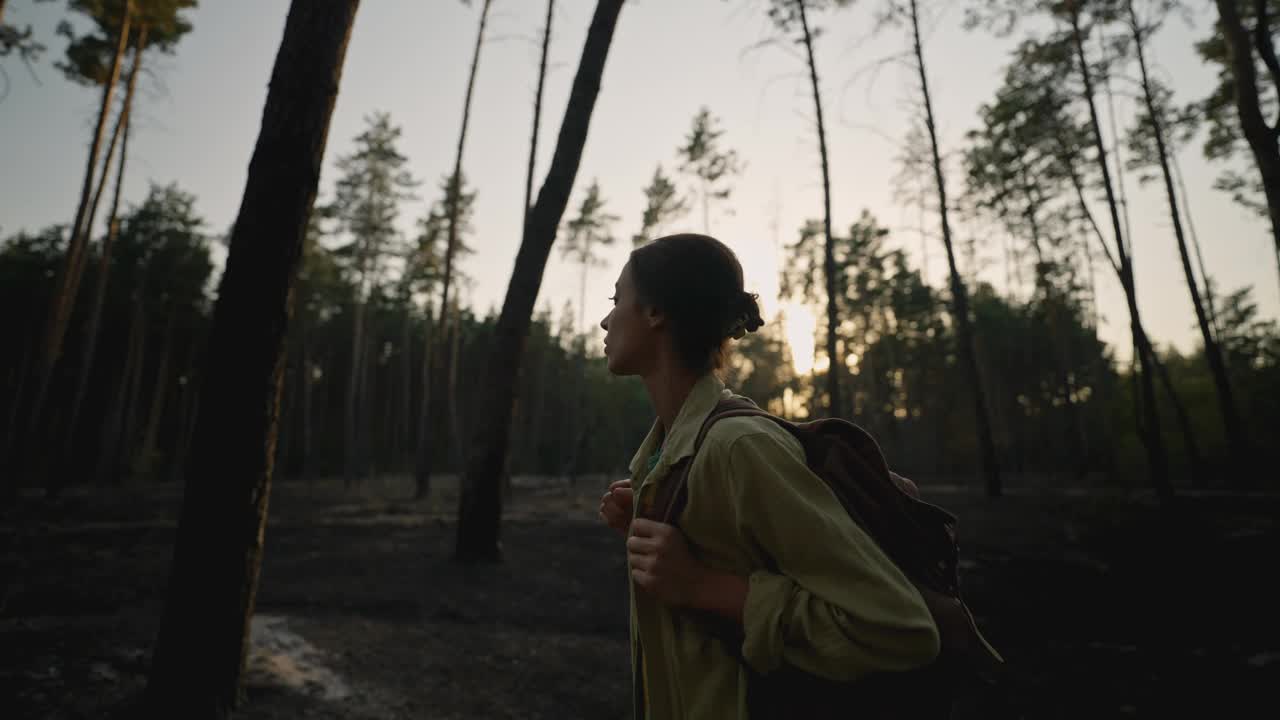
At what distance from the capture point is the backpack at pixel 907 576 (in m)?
1.14

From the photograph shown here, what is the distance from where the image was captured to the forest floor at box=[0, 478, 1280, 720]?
4.81 meters

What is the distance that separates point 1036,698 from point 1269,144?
630cm

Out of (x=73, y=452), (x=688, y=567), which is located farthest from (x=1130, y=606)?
(x=73, y=452)

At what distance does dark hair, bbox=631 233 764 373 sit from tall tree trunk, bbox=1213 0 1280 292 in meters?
7.90

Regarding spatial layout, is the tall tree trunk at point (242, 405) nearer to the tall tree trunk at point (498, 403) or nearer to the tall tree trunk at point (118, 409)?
the tall tree trunk at point (498, 403)

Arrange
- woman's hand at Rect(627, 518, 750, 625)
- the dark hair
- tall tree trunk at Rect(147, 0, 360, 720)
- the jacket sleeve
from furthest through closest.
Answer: tall tree trunk at Rect(147, 0, 360, 720) < the dark hair < woman's hand at Rect(627, 518, 750, 625) < the jacket sleeve

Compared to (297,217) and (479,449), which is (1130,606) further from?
(297,217)

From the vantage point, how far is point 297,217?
3.25m

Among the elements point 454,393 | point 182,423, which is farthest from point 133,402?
point 454,393

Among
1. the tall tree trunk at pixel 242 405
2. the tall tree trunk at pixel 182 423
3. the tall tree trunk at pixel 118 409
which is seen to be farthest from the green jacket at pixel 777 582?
the tall tree trunk at pixel 182 423

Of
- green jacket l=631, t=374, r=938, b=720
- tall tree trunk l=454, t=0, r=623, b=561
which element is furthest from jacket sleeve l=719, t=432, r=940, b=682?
tall tree trunk l=454, t=0, r=623, b=561

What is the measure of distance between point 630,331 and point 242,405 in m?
2.54

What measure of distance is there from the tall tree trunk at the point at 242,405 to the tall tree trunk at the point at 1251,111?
883 centimetres

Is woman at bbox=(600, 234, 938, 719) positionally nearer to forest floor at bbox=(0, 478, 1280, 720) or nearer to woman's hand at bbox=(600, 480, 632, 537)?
woman's hand at bbox=(600, 480, 632, 537)
